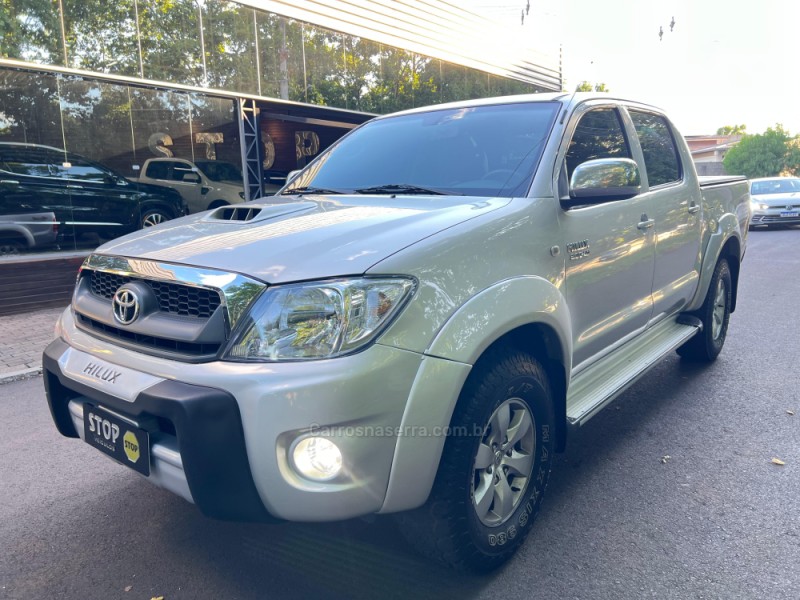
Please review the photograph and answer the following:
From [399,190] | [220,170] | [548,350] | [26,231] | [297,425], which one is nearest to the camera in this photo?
[297,425]

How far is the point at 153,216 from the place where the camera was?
10008 millimetres

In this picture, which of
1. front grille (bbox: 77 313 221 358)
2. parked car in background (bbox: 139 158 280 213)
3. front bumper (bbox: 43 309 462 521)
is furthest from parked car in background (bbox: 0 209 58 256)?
front bumper (bbox: 43 309 462 521)

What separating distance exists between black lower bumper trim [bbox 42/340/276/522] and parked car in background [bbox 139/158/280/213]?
8140 millimetres

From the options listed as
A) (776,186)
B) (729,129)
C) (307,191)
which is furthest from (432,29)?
(729,129)

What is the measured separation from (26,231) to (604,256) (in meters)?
8.09

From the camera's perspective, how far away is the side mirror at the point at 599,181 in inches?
110

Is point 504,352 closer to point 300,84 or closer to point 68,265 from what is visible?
point 68,265

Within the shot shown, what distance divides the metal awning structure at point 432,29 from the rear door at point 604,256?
975cm

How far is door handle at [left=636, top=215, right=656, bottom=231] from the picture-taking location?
344cm

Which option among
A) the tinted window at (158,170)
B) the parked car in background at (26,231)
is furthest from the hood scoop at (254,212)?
the tinted window at (158,170)

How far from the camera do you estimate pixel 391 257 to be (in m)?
2.04

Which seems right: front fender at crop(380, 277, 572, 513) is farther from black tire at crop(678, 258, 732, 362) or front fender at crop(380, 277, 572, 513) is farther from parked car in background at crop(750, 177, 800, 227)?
parked car in background at crop(750, 177, 800, 227)

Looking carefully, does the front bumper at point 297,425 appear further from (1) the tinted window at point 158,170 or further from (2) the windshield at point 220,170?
(2) the windshield at point 220,170

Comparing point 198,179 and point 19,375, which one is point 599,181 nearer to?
point 19,375
